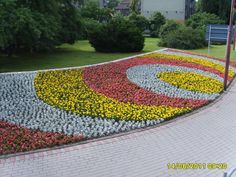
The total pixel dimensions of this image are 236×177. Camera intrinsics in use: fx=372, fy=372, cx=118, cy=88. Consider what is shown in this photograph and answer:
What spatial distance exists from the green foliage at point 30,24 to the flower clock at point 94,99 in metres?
2.26

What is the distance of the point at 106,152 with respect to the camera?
8367 mm

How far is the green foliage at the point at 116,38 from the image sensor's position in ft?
75.8

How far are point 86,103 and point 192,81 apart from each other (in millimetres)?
5966

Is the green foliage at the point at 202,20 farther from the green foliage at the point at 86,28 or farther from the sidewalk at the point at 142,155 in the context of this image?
the sidewalk at the point at 142,155

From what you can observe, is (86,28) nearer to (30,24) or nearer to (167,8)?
(30,24)

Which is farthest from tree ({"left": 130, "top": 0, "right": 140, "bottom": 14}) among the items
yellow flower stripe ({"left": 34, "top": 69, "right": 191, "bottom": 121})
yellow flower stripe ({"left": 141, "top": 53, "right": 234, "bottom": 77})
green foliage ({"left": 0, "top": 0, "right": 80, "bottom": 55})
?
yellow flower stripe ({"left": 34, "top": 69, "right": 191, "bottom": 121})

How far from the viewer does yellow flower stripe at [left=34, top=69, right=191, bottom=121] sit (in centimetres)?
1102

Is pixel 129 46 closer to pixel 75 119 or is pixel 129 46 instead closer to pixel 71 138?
pixel 75 119

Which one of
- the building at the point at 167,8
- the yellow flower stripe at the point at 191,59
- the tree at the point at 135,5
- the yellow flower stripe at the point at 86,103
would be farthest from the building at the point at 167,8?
the yellow flower stripe at the point at 86,103

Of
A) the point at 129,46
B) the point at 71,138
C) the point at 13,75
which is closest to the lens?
the point at 71,138

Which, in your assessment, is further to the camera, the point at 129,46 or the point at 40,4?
the point at 129,46

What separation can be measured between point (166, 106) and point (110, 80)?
349cm

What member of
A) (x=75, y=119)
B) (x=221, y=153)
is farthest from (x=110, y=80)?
(x=221, y=153)

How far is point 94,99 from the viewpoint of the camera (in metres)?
12.3
